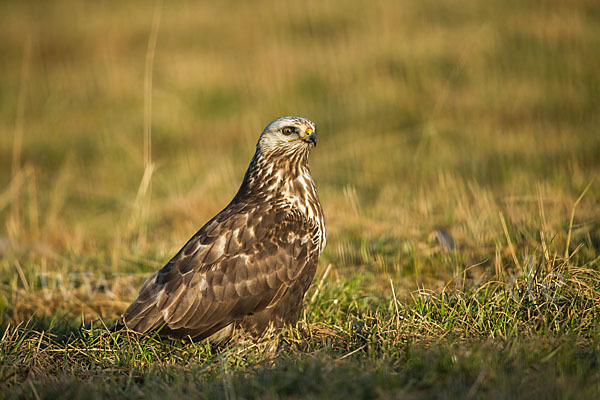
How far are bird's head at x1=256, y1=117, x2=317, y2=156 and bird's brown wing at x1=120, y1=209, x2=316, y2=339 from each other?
0.55 m

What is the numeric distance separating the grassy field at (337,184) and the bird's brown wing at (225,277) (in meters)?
0.20

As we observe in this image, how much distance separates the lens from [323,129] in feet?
39.9

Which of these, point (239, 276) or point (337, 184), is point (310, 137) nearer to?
point (239, 276)

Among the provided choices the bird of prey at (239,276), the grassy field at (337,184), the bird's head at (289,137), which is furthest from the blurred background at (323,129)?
the bird's head at (289,137)

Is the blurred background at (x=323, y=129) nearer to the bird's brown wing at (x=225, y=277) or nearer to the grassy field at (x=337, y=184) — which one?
the grassy field at (x=337, y=184)

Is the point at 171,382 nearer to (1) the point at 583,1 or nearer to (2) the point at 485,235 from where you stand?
(2) the point at 485,235

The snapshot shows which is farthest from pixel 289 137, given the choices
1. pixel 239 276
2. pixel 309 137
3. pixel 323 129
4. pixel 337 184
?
pixel 323 129

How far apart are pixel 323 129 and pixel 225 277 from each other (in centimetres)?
813

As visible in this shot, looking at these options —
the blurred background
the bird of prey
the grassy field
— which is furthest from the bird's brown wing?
the blurred background

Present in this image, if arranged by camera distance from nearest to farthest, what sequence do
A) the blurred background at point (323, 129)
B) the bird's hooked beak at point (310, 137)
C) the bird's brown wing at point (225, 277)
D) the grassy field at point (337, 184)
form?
the grassy field at point (337, 184), the bird's brown wing at point (225, 277), the bird's hooked beak at point (310, 137), the blurred background at point (323, 129)

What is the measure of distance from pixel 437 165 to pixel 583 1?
21.3ft

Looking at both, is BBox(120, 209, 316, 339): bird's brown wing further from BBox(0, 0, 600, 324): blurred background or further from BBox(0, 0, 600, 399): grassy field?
BBox(0, 0, 600, 324): blurred background

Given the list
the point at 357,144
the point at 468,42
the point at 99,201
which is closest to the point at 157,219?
the point at 99,201

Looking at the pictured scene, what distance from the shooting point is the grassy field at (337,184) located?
11.9ft
